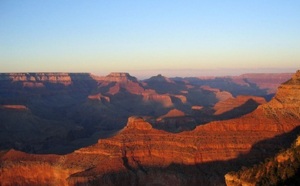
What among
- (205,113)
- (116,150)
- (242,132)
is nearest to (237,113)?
(205,113)

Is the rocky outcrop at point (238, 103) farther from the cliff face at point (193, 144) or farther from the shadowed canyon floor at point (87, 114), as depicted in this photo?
the cliff face at point (193, 144)

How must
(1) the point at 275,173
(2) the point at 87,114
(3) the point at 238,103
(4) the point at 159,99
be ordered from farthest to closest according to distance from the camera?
(4) the point at 159,99, (2) the point at 87,114, (3) the point at 238,103, (1) the point at 275,173

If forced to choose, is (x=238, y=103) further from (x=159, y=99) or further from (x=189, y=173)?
(x=159, y=99)

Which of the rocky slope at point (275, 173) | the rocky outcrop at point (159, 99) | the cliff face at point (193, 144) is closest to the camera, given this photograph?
the rocky slope at point (275, 173)

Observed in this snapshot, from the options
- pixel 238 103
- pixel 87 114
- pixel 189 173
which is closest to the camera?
pixel 189 173

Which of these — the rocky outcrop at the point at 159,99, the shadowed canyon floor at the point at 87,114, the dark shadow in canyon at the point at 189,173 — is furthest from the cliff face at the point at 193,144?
the rocky outcrop at the point at 159,99

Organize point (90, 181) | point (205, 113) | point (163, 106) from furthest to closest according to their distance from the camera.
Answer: point (163, 106), point (205, 113), point (90, 181)

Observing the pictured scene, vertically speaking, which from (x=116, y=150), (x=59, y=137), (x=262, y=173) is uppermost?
(x=262, y=173)

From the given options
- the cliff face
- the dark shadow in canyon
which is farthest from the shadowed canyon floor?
the dark shadow in canyon

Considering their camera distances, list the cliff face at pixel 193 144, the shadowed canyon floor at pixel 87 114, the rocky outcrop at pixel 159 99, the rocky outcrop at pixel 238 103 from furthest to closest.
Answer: the rocky outcrop at pixel 159 99 → the shadowed canyon floor at pixel 87 114 → the rocky outcrop at pixel 238 103 → the cliff face at pixel 193 144

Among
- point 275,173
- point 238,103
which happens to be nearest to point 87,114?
point 238,103

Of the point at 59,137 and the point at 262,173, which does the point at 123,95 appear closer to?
the point at 59,137
